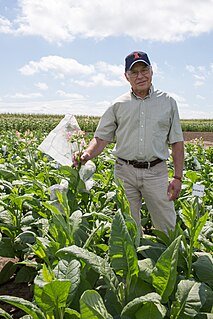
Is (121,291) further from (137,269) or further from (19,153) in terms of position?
(19,153)

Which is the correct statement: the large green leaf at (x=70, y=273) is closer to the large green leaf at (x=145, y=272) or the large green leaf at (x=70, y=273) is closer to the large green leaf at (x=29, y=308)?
the large green leaf at (x=29, y=308)

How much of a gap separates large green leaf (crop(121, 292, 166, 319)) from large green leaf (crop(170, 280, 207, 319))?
11 cm

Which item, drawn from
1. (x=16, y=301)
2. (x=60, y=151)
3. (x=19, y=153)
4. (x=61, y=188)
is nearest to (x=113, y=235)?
(x=16, y=301)

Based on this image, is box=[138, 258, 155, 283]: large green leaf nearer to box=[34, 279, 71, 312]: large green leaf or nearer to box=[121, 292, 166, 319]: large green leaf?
box=[121, 292, 166, 319]: large green leaf

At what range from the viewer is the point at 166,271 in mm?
1587

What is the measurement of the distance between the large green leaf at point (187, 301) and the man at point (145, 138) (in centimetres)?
183

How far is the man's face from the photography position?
3372 millimetres

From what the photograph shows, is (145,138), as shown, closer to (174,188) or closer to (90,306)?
(174,188)

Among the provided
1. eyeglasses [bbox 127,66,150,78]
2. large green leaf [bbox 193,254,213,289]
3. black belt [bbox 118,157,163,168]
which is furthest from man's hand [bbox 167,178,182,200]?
large green leaf [bbox 193,254,213,289]

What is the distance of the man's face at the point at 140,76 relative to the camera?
3.37 m

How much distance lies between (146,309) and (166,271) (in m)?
0.16

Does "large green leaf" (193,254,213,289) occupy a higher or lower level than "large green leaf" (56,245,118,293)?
lower

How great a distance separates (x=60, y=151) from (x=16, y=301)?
6.10 feet

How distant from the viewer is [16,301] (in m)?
1.47
